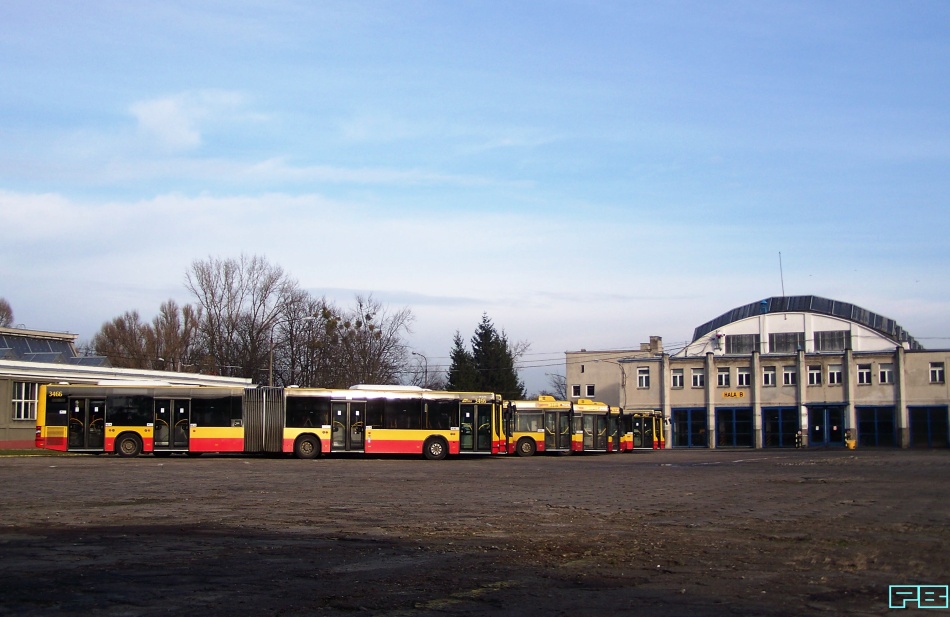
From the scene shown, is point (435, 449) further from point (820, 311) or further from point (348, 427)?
point (820, 311)

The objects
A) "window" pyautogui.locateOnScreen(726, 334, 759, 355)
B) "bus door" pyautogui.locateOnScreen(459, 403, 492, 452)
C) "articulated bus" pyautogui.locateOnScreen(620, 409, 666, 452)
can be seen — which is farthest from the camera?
"window" pyautogui.locateOnScreen(726, 334, 759, 355)

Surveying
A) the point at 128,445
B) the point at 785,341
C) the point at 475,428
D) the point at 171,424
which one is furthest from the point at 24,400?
the point at 785,341

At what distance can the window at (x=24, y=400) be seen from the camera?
52062 millimetres

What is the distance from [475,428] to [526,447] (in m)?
6.68

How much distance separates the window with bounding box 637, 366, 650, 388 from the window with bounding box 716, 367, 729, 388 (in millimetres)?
5684

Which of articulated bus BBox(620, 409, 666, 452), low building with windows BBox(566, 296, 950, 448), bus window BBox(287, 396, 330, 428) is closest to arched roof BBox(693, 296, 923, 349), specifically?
low building with windows BBox(566, 296, 950, 448)

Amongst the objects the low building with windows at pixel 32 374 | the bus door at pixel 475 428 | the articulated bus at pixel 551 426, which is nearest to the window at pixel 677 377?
the articulated bus at pixel 551 426

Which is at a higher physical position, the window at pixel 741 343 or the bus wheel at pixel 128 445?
the window at pixel 741 343

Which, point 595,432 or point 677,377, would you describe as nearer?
point 595,432

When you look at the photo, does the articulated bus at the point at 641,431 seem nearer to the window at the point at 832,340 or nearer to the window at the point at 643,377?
the window at the point at 643,377

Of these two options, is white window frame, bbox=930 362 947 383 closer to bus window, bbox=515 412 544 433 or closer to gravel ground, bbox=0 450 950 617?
bus window, bbox=515 412 544 433

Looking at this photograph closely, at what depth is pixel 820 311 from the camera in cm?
7688

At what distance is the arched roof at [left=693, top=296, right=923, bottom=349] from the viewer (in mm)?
76500

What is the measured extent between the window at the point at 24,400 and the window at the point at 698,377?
48637mm
